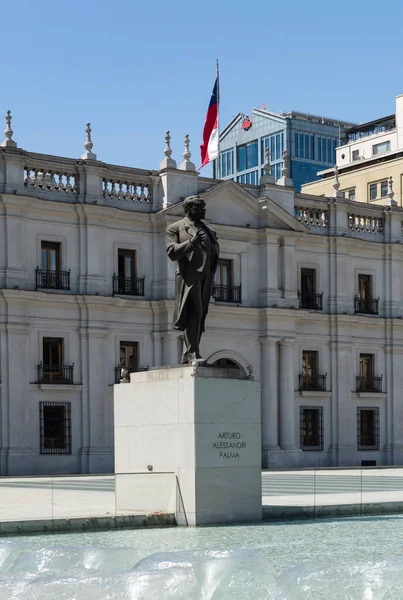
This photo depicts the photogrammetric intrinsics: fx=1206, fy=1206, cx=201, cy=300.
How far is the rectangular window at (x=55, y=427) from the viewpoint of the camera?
1815 inches

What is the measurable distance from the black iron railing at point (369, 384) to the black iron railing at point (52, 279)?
15948 mm

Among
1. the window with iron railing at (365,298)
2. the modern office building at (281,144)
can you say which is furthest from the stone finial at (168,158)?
the modern office building at (281,144)

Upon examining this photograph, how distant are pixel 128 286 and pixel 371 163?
39.6 meters

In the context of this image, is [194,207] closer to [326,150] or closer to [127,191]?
[127,191]

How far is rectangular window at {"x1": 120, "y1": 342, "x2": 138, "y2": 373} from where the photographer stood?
162 ft

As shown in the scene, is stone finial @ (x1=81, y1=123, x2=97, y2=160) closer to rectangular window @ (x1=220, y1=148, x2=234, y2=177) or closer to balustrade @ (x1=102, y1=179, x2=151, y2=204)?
balustrade @ (x1=102, y1=179, x2=151, y2=204)

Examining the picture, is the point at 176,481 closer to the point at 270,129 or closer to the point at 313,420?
the point at 313,420

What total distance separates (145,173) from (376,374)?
15.4m

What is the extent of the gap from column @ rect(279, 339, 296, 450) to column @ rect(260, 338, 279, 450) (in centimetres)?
34

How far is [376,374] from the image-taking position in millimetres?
57031

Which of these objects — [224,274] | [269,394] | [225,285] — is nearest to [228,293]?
[225,285]

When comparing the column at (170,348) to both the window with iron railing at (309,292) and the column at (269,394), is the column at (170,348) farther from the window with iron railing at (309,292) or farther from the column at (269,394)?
the window with iron railing at (309,292)

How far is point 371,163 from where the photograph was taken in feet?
279

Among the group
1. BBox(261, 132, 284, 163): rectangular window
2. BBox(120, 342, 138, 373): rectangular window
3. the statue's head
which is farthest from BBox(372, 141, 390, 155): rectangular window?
the statue's head
